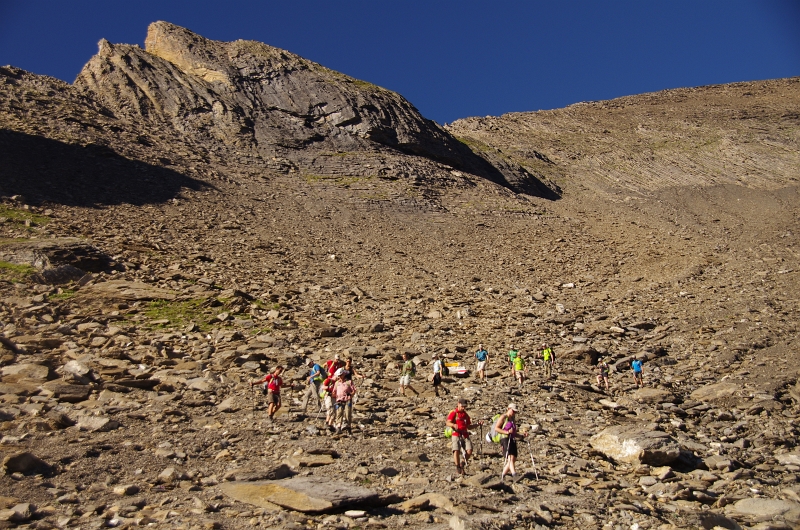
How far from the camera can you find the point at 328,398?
1281 cm

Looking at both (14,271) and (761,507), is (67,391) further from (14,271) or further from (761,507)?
(761,507)

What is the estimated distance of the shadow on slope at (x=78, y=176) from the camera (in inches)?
1309

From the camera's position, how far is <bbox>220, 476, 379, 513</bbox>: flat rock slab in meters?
7.83

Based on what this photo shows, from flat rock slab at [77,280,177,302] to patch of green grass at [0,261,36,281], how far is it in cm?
223

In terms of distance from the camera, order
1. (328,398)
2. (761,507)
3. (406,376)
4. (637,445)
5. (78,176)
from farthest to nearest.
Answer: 1. (78,176)
2. (406,376)
3. (328,398)
4. (637,445)
5. (761,507)

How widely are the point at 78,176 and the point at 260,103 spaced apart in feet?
67.6

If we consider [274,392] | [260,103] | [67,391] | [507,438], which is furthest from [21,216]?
[260,103]

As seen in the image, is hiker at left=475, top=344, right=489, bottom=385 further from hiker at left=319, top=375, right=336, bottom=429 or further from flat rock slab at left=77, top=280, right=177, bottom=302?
flat rock slab at left=77, top=280, right=177, bottom=302

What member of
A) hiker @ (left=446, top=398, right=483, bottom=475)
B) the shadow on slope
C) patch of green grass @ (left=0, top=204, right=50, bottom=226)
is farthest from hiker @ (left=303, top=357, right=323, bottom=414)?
the shadow on slope

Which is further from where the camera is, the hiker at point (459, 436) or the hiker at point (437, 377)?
the hiker at point (437, 377)

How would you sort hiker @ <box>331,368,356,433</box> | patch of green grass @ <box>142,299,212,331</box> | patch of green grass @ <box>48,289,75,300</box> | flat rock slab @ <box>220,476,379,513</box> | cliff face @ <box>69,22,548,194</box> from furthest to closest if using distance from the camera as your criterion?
cliff face @ <box>69,22,548,194</box> → patch of green grass @ <box>48,289,75,300</box> → patch of green grass @ <box>142,299,212,331</box> → hiker @ <box>331,368,356,433</box> → flat rock slab @ <box>220,476,379,513</box>

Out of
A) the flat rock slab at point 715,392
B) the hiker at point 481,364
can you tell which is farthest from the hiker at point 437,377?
the flat rock slab at point 715,392

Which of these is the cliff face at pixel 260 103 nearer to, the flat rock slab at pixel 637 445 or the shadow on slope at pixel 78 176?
the shadow on slope at pixel 78 176

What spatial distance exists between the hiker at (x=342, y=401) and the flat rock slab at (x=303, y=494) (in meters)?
3.44
